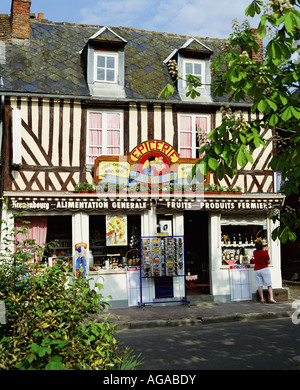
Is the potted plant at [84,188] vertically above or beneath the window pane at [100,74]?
beneath

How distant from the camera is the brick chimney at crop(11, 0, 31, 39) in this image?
47.0 ft

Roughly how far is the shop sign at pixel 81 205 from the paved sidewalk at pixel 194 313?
2.83 m

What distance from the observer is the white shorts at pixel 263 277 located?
12430mm

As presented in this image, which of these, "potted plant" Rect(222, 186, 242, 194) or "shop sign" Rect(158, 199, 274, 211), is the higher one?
"potted plant" Rect(222, 186, 242, 194)

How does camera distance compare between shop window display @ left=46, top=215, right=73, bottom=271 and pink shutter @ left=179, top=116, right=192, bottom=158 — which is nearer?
shop window display @ left=46, top=215, right=73, bottom=271

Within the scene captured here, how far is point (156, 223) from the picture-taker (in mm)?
13305

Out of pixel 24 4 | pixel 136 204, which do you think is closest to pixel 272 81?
pixel 136 204

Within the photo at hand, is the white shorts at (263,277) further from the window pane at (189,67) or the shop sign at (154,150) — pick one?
the window pane at (189,67)

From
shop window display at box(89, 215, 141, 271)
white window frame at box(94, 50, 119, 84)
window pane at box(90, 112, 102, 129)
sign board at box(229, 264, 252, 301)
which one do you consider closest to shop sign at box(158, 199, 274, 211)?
shop window display at box(89, 215, 141, 271)

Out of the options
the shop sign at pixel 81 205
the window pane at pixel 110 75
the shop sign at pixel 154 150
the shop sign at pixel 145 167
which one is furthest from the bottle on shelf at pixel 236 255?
the window pane at pixel 110 75

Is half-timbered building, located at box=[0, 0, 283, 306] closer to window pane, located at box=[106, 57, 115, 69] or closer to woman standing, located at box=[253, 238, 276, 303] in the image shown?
window pane, located at box=[106, 57, 115, 69]

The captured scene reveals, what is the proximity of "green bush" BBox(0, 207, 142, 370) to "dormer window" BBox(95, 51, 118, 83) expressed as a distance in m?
10.3

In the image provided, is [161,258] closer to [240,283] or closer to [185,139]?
[240,283]

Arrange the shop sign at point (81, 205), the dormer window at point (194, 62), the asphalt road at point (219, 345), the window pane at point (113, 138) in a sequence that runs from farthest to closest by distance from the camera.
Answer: the dormer window at point (194, 62)
the window pane at point (113, 138)
the shop sign at point (81, 205)
the asphalt road at point (219, 345)
